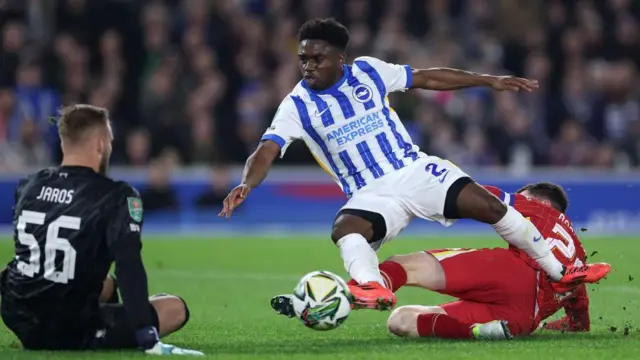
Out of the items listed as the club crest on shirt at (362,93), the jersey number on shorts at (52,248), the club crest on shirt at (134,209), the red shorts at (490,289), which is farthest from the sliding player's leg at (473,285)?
the jersey number on shorts at (52,248)

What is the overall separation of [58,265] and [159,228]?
12855mm

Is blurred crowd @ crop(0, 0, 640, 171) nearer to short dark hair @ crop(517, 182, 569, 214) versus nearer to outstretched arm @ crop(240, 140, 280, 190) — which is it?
outstretched arm @ crop(240, 140, 280, 190)

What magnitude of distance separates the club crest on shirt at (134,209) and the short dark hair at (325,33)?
228 cm

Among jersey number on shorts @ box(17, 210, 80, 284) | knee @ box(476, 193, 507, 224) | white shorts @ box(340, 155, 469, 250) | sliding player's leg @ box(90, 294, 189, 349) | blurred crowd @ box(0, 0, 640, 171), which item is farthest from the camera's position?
blurred crowd @ box(0, 0, 640, 171)

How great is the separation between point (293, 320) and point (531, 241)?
6.50ft

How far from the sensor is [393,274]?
23.6ft

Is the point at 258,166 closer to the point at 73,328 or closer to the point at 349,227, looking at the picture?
the point at 349,227

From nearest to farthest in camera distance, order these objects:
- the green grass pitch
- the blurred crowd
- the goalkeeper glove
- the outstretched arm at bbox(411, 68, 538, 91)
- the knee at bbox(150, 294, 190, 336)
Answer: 1. the goalkeeper glove
2. the green grass pitch
3. the knee at bbox(150, 294, 190, 336)
4. the outstretched arm at bbox(411, 68, 538, 91)
5. the blurred crowd

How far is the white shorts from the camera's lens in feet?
24.6

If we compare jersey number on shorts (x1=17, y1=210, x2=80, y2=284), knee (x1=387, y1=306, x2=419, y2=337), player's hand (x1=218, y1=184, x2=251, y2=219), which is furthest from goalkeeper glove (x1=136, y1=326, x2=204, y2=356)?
knee (x1=387, y1=306, x2=419, y2=337)

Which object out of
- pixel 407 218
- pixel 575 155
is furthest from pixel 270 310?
pixel 575 155

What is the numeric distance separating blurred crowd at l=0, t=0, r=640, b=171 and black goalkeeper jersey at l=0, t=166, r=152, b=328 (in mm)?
11681

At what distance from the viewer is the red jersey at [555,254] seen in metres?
7.37

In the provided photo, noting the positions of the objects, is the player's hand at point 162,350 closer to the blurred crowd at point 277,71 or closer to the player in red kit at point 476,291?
the player in red kit at point 476,291
